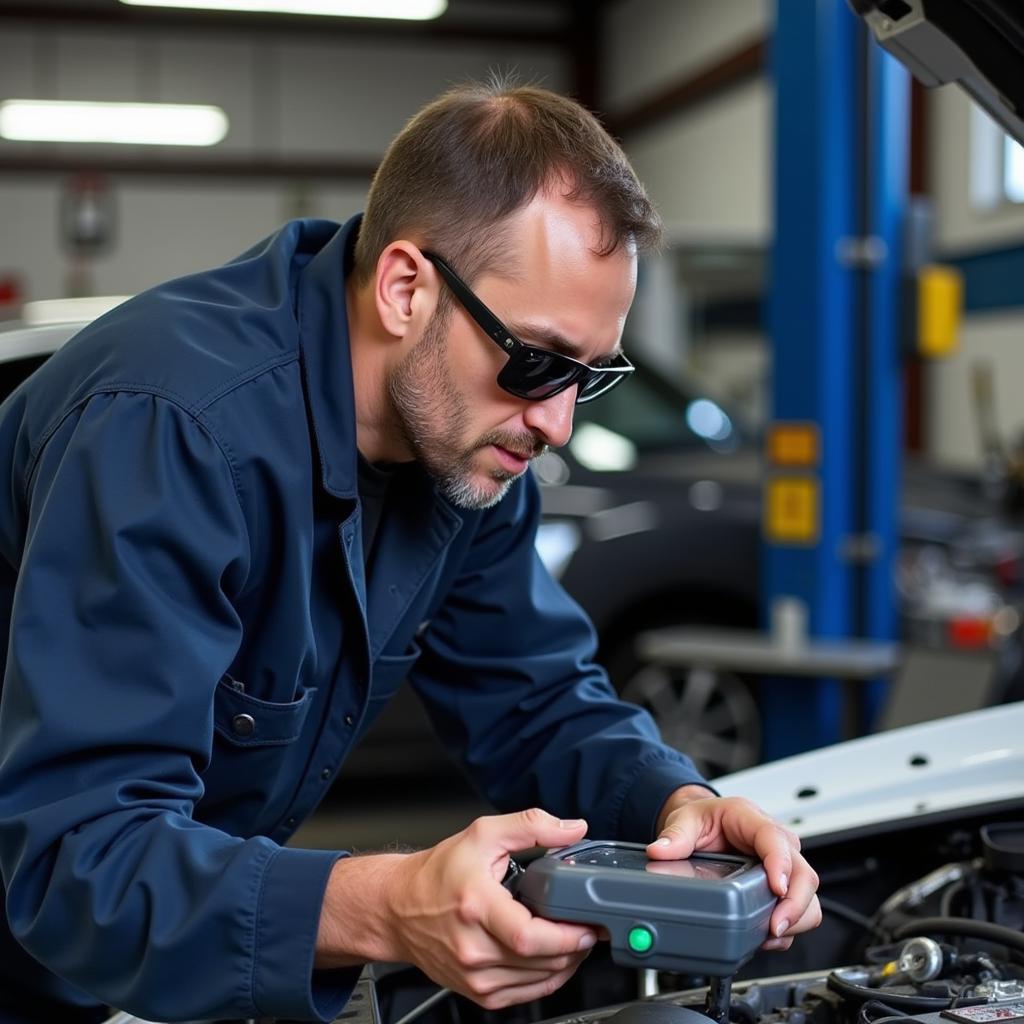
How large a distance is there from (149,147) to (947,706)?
39.2 ft

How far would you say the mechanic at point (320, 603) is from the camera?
1108mm

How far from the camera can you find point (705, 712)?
14.9 feet

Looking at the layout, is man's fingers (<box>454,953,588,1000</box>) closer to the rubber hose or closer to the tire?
the rubber hose

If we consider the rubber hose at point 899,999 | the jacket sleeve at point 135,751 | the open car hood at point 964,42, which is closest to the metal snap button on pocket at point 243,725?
the jacket sleeve at point 135,751

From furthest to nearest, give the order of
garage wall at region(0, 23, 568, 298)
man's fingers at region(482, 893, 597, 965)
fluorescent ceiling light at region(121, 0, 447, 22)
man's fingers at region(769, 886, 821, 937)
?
1. garage wall at region(0, 23, 568, 298)
2. fluorescent ceiling light at region(121, 0, 447, 22)
3. man's fingers at region(769, 886, 821, 937)
4. man's fingers at region(482, 893, 597, 965)

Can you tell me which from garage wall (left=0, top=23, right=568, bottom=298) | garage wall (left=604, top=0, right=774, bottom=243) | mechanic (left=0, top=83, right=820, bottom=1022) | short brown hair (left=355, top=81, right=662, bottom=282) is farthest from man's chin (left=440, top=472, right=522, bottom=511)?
garage wall (left=0, top=23, right=568, bottom=298)

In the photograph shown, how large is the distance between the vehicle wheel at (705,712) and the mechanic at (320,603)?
2755mm

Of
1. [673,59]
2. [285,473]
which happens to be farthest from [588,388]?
[673,59]

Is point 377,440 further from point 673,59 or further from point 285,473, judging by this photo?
point 673,59

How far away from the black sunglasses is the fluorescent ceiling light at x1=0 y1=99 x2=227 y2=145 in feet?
36.9

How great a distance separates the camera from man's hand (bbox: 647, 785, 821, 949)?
47.4 inches

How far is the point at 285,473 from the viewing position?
4.42 ft

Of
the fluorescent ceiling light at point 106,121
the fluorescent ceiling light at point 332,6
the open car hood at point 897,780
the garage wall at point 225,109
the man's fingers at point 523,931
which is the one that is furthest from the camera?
the garage wall at point 225,109

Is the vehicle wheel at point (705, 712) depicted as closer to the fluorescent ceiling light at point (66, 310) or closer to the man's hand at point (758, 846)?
the fluorescent ceiling light at point (66, 310)
